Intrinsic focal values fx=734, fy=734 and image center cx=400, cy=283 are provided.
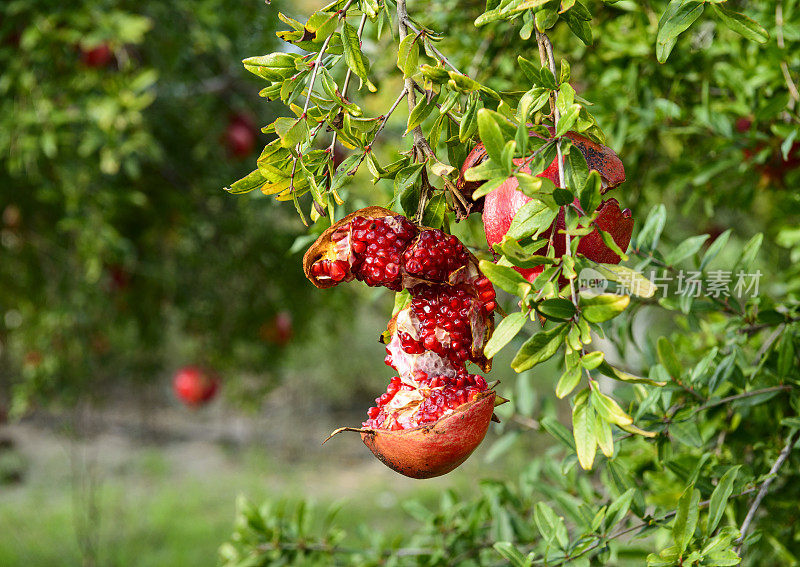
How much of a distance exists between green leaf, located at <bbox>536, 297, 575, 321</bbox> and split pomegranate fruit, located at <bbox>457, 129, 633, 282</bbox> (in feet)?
0.15

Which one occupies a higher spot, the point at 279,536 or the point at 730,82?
the point at 730,82

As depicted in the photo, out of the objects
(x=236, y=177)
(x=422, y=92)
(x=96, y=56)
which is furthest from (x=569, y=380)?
(x=236, y=177)

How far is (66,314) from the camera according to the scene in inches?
91.5

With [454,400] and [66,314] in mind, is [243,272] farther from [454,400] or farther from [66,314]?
[454,400]

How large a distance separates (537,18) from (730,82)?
0.79 m

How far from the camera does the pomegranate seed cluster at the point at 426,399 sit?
521 millimetres

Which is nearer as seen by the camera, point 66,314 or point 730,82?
point 730,82

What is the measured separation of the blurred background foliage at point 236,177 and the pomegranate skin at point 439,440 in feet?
1.02

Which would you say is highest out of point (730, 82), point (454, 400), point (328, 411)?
point (328, 411)

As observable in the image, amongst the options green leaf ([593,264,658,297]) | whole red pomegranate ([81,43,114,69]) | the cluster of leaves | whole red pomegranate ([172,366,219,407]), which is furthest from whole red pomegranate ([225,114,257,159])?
green leaf ([593,264,658,297])

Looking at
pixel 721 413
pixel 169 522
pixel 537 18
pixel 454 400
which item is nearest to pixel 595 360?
pixel 454 400

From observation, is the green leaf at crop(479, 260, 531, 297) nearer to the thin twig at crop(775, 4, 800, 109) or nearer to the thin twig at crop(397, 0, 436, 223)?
the thin twig at crop(397, 0, 436, 223)

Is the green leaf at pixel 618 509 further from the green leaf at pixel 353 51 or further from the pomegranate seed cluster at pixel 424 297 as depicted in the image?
the green leaf at pixel 353 51

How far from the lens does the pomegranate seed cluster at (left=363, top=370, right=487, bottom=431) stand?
0.52m
